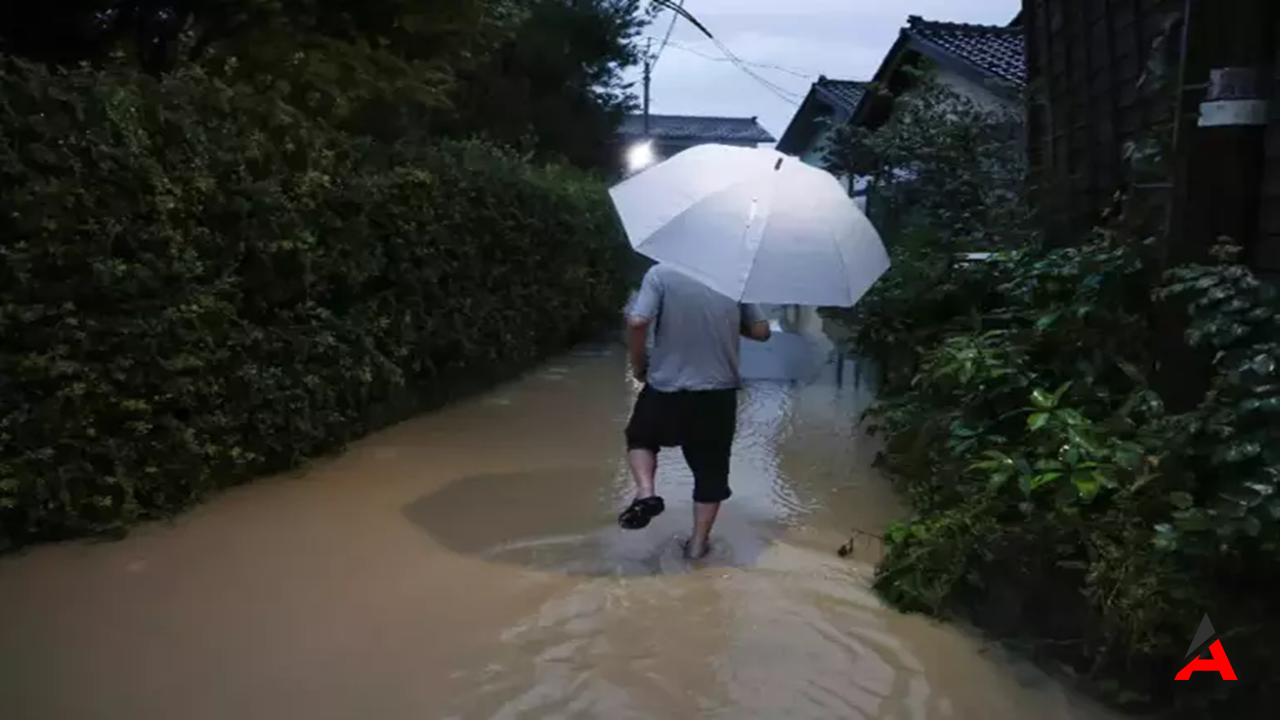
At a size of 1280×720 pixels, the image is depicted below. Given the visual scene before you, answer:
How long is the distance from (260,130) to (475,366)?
3779mm

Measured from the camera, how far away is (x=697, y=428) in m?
5.20

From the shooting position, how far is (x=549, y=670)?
397 cm

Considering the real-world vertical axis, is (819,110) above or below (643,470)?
above

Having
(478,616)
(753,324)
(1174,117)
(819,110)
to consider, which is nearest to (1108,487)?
(1174,117)

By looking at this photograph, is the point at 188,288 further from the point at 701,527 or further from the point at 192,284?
the point at 701,527

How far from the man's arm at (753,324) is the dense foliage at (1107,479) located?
3.25 feet

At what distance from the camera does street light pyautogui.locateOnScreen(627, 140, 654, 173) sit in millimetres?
23250

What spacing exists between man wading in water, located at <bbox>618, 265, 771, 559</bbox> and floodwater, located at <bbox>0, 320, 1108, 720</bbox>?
413mm

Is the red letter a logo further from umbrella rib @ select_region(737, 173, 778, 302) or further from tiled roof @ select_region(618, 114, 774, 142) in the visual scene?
tiled roof @ select_region(618, 114, 774, 142)

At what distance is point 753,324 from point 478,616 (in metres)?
2.02

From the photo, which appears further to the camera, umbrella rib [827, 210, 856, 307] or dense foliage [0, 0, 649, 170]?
dense foliage [0, 0, 649, 170]

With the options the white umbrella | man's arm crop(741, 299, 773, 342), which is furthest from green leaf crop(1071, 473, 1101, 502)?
man's arm crop(741, 299, 773, 342)

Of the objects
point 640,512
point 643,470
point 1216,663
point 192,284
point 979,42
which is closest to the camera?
point 1216,663

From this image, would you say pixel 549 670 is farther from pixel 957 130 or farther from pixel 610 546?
pixel 957 130
